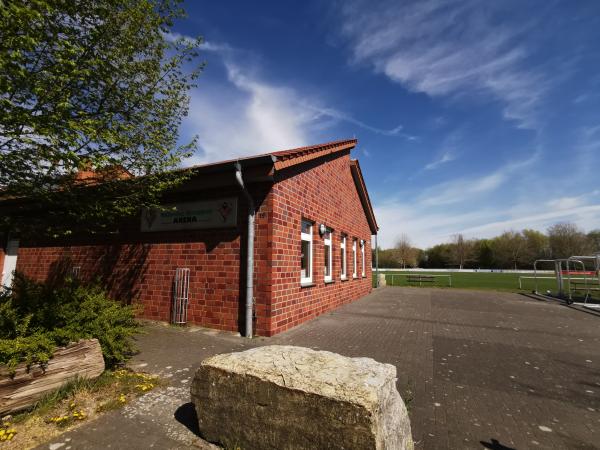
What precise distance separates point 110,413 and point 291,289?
168 inches

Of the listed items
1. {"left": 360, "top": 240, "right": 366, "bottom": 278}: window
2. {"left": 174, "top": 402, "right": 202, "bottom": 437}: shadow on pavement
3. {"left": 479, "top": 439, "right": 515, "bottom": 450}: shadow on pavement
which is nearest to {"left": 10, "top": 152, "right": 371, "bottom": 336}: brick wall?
{"left": 174, "top": 402, "right": 202, "bottom": 437}: shadow on pavement

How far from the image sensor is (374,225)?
1828cm

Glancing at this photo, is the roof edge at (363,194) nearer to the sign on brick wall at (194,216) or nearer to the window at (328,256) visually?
the window at (328,256)

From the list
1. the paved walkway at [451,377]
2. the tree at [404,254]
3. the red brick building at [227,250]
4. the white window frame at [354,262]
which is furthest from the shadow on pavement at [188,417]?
the tree at [404,254]

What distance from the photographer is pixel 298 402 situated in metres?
2.23

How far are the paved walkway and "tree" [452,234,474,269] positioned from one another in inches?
2982

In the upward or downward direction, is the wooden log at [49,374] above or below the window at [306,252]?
below

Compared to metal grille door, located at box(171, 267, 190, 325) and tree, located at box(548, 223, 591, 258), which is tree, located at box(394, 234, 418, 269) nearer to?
tree, located at box(548, 223, 591, 258)

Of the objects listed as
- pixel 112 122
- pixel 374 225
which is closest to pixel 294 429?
pixel 112 122

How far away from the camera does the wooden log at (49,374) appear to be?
278 centimetres

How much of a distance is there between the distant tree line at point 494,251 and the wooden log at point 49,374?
238 ft

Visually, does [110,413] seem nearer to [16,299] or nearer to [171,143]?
[16,299]

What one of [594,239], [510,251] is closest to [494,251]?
[510,251]

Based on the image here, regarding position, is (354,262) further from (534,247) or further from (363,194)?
(534,247)
